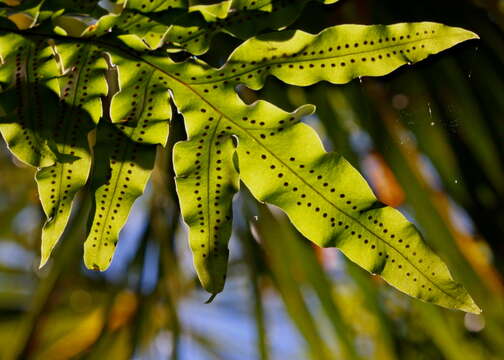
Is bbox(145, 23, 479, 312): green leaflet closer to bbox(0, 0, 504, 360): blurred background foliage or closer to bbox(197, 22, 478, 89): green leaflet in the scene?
bbox(197, 22, 478, 89): green leaflet

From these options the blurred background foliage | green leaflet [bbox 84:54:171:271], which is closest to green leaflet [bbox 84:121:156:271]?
green leaflet [bbox 84:54:171:271]

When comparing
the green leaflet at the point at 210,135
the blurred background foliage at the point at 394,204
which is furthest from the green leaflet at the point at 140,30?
the blurred background foliage at the point at 394,204

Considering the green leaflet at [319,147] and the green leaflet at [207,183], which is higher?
the green leaflet at [319,147]

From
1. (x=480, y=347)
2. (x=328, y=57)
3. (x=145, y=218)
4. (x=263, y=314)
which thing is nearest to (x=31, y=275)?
(x=145, y=218)

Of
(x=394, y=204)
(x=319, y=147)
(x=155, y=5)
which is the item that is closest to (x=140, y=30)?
(x=155, y=5)

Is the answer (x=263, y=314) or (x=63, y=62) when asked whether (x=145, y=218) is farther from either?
(x=63, y=62)

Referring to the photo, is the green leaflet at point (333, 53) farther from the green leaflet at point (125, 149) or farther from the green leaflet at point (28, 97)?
the green leaflet at point (28, 97)
